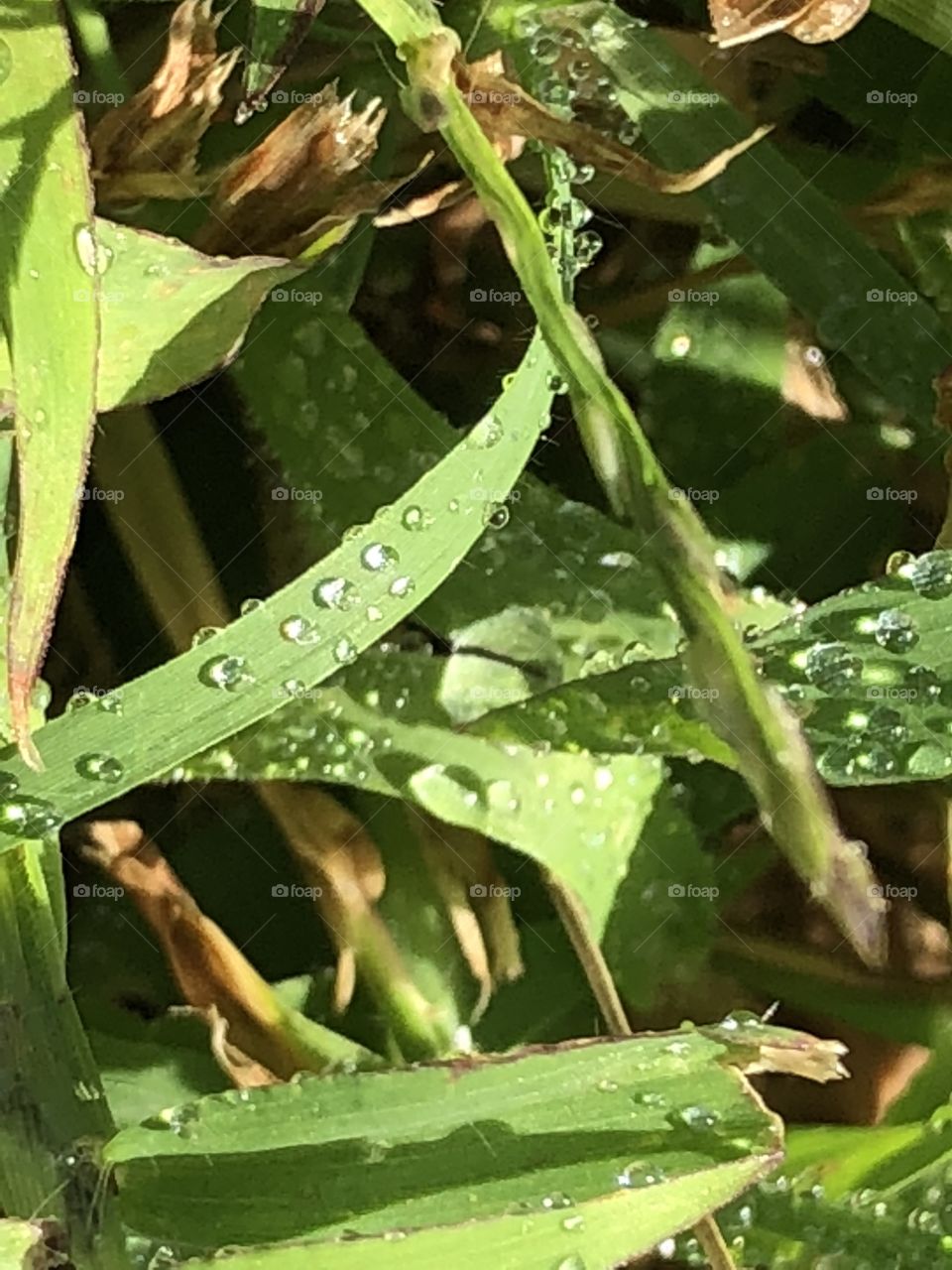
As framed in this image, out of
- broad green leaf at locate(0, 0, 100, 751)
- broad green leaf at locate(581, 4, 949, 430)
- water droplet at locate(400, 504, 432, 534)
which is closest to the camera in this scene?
broad green leaf at locate(0, 0, 100, 751)

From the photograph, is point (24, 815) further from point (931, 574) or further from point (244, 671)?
point (931, 574)

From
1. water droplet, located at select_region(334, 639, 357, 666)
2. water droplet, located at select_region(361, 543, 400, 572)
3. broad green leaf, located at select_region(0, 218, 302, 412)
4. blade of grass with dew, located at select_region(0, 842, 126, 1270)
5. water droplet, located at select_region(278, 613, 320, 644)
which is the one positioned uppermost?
broad green leaf, located at select_region(0, 218, 302, 412)

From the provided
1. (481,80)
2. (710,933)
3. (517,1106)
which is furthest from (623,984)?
(481,80)

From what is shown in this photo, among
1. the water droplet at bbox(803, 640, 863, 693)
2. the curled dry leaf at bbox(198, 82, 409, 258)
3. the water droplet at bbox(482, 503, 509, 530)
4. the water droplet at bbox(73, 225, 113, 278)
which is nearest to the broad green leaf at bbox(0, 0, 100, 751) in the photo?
the water droplet at bbox(73, 225, 113, 278)

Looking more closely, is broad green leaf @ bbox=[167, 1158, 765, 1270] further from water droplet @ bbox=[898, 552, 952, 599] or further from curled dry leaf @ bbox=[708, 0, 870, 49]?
curled dry leaf @ bbox=[708, 0, 870, 49]

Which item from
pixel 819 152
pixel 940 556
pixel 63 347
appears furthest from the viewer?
pixel 819 152

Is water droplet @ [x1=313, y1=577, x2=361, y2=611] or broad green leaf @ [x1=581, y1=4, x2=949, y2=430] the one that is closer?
water droplet @ [x1=313, y1=577, x2=361, y2=611]

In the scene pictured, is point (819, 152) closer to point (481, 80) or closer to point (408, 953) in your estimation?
point (481, 80)
